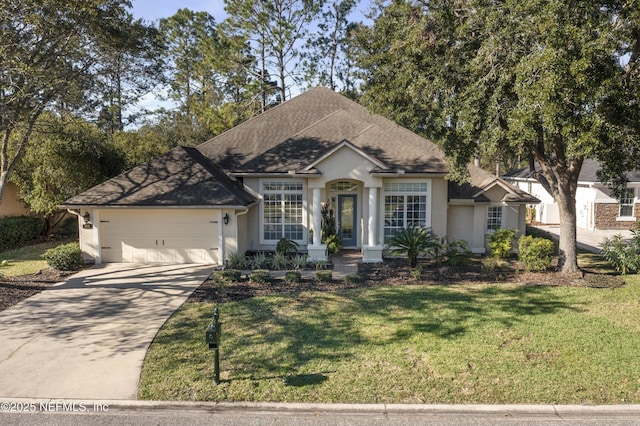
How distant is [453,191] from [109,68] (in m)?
13.6

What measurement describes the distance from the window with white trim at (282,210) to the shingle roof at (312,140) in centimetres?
80

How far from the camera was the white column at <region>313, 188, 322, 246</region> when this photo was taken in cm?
1573

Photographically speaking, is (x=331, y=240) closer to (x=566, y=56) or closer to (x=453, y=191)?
(x=453, y=191)

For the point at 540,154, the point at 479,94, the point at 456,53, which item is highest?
the point at 456,53

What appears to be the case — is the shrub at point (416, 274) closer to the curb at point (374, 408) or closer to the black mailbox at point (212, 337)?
the curb at point (374, 408)

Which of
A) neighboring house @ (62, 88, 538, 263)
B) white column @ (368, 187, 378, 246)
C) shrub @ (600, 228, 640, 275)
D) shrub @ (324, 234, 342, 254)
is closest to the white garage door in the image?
neighboring house @ (62, 88, 538, 263)

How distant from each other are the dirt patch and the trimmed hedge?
6681mm

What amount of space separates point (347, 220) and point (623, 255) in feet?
31.1

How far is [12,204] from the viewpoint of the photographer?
2312 cm

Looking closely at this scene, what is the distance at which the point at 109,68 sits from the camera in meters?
14.7

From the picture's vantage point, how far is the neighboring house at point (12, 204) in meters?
22.6

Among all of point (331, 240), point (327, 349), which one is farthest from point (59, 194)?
point (327, 349)

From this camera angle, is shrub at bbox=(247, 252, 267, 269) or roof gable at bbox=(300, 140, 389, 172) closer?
shrub at bbox=(247, 252, 267, 269)

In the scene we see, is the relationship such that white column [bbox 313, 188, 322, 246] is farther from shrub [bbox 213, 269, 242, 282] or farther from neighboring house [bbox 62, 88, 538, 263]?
shrub [bbox 213, 269, 242, 282]
